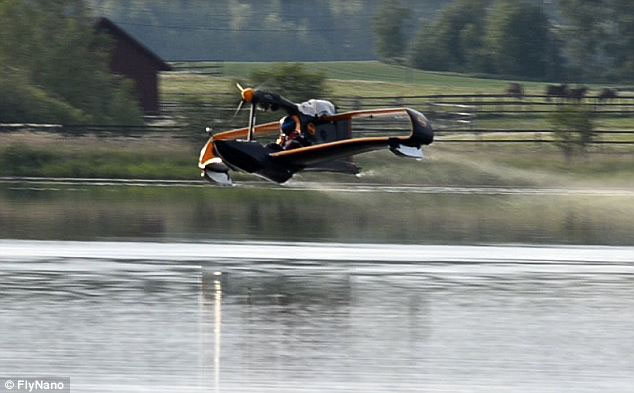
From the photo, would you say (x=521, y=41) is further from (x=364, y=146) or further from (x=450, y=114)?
(x=364, y=146)

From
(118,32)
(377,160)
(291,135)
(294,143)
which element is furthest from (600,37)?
(294,143)

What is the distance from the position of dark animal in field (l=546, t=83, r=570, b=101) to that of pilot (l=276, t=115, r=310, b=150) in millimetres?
19694

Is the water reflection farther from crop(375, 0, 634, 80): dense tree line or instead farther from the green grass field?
crop(375, 0, 634, 80): dense tree line

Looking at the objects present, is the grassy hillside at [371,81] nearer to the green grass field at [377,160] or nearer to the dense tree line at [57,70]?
the green grass field at [377,160]

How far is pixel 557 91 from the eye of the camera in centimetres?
4278

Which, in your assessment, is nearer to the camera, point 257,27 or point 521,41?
point 521,41

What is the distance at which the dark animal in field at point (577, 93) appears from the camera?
4212 cm

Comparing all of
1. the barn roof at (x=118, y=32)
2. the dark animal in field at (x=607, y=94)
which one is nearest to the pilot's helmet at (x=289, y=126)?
the dark animal in field at (x=607, y=94)

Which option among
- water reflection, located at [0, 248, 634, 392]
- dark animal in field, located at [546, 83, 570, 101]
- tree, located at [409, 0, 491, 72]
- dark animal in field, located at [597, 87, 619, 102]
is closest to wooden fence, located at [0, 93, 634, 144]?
dark animal in field, located at [597, 87, 619, 102]

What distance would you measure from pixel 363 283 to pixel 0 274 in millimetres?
4818

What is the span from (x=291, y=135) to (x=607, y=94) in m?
20.5

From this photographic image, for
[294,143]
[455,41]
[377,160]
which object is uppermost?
[294,143]

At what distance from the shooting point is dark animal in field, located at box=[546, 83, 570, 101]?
42.4m

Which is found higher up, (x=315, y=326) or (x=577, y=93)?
(x=315, y=326)
